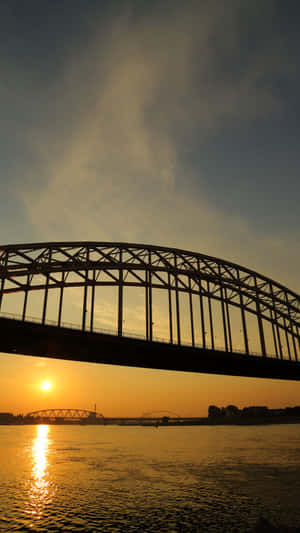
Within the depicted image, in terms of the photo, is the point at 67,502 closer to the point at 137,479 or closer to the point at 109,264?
the point at 137,479

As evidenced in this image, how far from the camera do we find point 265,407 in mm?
167000

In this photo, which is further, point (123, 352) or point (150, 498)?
point (123, 352)

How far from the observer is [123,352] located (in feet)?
115

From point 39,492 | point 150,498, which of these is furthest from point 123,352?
point 150,498

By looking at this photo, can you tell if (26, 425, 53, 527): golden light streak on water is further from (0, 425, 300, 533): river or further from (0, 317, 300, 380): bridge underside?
(0, 317, 300, 380): bridge underside

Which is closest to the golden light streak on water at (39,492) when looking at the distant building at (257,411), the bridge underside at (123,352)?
the bridge underside at (123,352)

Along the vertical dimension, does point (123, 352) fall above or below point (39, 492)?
above

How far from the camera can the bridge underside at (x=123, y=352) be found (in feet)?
96.0

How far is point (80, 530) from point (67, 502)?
13.8 feet

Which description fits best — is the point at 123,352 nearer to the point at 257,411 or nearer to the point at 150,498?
the point at 150,498

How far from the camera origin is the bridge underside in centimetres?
2925

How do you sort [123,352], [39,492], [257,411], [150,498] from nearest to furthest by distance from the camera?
[150,498] → [39,492] → [123,352] → [257,411]

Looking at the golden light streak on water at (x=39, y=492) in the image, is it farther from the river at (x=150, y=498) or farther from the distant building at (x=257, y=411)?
the distant building at (x=257, y=411)

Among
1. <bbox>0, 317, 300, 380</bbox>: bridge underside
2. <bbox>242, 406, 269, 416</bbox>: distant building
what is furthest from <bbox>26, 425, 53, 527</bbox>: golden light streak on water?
<bbox>242, 406, 269, 416</bbox>: distant building
